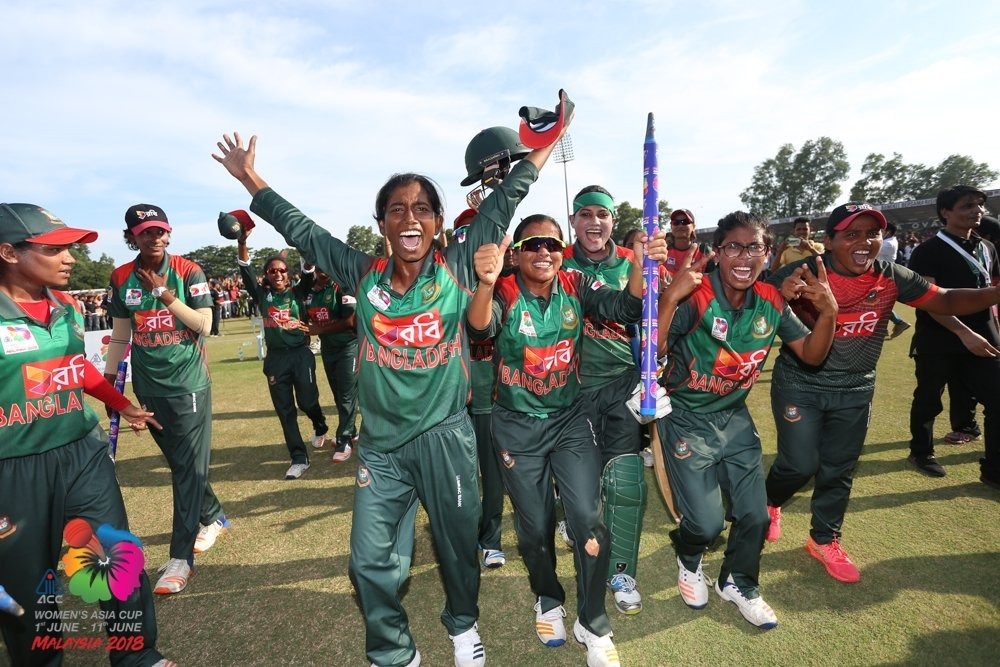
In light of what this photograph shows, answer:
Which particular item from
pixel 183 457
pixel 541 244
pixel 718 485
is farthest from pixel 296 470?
pixel 718 485

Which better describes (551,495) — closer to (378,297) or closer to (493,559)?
(493,559)

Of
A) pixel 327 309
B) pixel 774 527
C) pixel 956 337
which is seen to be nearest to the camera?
pixel 774 527

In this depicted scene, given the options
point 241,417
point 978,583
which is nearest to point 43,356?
point 978,583

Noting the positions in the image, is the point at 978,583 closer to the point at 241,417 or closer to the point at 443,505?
the point at 443,505

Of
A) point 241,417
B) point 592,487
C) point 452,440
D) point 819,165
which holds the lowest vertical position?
point 241,417

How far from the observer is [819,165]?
82.9 metres

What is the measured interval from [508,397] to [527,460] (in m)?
0.41

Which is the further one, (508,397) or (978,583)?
(978,583)

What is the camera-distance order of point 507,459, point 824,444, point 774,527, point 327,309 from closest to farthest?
point 507,459
point 824,444
point 774,527
point 327,309

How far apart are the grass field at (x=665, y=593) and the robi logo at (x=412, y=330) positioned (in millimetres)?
371

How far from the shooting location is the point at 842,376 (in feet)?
12.3

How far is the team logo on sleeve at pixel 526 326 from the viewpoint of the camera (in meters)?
3.19

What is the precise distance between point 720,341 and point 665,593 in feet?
6.19

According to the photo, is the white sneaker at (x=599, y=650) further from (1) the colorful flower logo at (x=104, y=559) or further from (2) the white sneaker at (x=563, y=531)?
(1) the colorful flower logo at (x=104, y=559)
